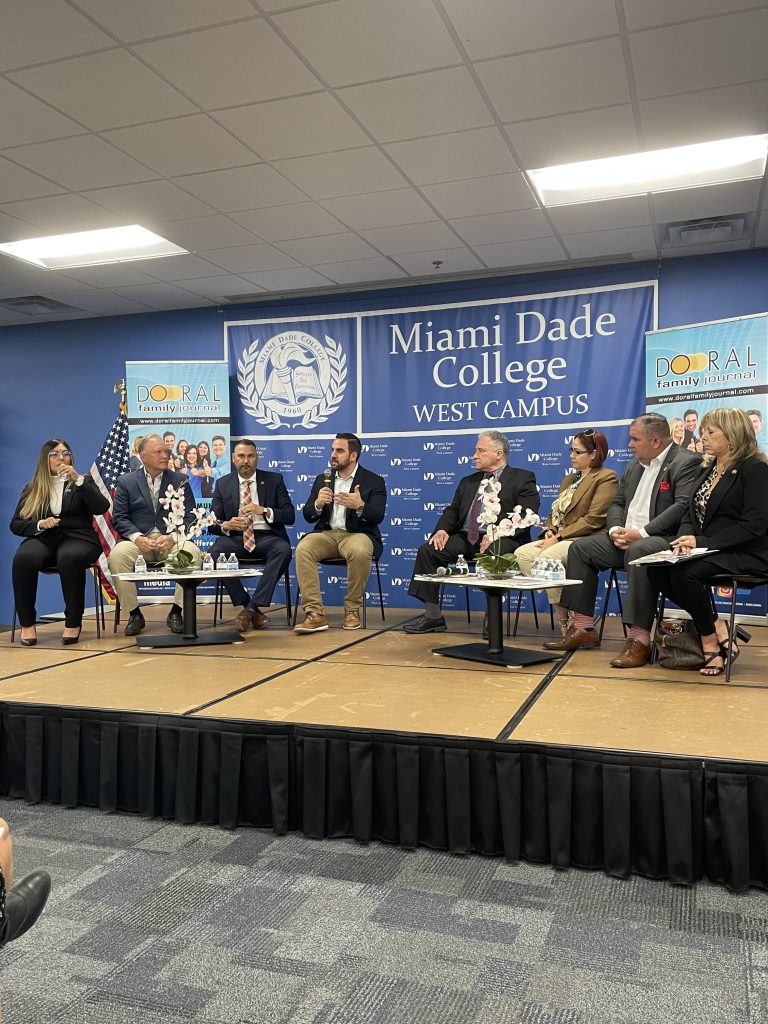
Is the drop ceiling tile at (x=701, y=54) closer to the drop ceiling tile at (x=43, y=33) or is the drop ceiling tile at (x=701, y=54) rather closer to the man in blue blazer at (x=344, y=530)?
the drop ceiling tile at (x=43, y=33)

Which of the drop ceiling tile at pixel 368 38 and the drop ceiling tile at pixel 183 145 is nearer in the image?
the drop ceiling tile at pixel 368 38

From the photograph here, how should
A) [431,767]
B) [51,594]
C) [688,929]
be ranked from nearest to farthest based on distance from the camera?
[688,929] → [431,767] → [51,594]

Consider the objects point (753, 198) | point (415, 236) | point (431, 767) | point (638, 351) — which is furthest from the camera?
point (638, 351)

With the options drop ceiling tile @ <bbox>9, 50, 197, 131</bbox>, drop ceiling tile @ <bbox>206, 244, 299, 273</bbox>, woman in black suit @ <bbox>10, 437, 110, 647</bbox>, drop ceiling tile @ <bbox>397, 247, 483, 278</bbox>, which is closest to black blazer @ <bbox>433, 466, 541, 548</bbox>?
drop ceiling tile @ <bbox>397, 247, 483, 278</bbox>

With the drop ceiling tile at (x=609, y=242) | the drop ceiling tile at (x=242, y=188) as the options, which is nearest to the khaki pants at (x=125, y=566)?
the drop ceiling tile at (x=242, y=188)

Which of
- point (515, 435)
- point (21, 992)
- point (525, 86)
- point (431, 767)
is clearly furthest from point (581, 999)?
point (515, 435)

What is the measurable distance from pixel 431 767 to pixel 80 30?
118 inches

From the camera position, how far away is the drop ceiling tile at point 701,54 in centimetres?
308

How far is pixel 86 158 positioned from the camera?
4.20 metres

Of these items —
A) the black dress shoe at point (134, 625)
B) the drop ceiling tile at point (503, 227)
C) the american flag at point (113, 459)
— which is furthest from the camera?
the american flag at point (113, 459)

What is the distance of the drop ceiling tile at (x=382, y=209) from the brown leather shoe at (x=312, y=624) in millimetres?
2473

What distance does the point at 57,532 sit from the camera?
4852mm

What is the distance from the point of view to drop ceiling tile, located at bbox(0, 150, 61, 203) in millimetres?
4340

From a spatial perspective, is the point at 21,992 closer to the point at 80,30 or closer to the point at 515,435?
the point at 80,30
